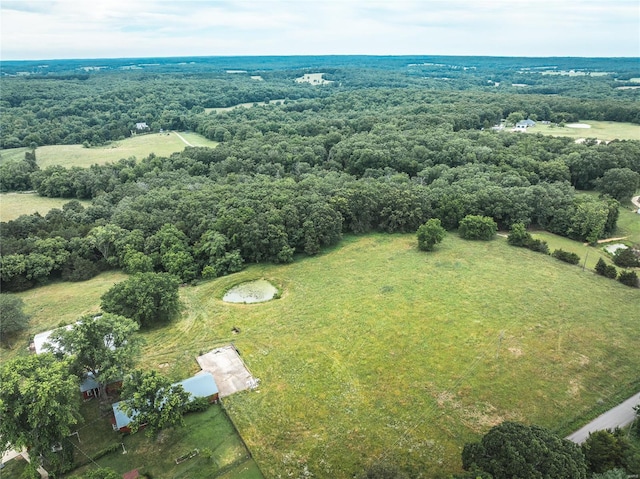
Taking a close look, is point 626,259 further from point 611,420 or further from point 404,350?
point 404,350

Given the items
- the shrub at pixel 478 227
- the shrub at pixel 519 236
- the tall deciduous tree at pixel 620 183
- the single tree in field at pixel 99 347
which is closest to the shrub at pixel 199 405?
the single tree in field at pixel 99 347

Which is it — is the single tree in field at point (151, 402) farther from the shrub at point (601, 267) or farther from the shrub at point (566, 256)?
the shrub at point (566, 256)

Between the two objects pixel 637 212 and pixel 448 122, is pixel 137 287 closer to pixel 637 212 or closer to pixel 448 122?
pixel 637 212

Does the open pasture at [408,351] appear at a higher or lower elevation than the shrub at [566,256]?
lower

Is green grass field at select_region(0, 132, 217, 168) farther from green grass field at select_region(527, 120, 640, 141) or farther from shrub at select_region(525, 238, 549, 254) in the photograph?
green grass field at select_region(527, 120, 640, 141)

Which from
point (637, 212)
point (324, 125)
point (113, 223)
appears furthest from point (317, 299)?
point (324, 125)

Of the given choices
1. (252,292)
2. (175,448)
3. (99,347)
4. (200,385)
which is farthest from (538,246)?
(99,347)
